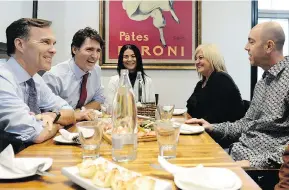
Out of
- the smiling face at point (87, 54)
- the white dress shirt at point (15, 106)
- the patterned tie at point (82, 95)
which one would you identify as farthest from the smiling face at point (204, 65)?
the white dress shirt at point (15, 106)

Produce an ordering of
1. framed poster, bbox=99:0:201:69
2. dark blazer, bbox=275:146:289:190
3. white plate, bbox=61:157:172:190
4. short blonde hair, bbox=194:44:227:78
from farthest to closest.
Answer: framed poster, bbox=99:0:201:69
short blonde hair, bbox=194:44:227:78
dark blazer, bbox=275:146:289:190
white plate, bbox=61:157:172:190

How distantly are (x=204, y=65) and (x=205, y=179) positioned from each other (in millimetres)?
2238

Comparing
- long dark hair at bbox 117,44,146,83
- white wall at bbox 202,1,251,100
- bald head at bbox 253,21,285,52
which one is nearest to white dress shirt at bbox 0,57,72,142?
bald head at bbox 253,21,285,52

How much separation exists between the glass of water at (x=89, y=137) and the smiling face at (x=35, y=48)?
3.21 ft

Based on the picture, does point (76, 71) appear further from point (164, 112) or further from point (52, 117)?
point (164, 112)

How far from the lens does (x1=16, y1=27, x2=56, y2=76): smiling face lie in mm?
1926

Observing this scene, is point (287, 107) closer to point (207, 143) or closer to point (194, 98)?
point (207, 143)

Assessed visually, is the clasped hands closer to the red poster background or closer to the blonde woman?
the blonde woman

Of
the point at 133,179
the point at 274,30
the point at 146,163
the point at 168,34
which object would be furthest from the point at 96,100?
the point at 133,179

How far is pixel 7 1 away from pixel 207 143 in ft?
9.10

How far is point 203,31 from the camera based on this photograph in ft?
12.9

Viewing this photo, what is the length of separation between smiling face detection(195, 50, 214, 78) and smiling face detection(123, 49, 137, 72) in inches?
30.9

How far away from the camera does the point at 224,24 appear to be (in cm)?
394

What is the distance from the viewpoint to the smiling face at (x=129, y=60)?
356 cm
